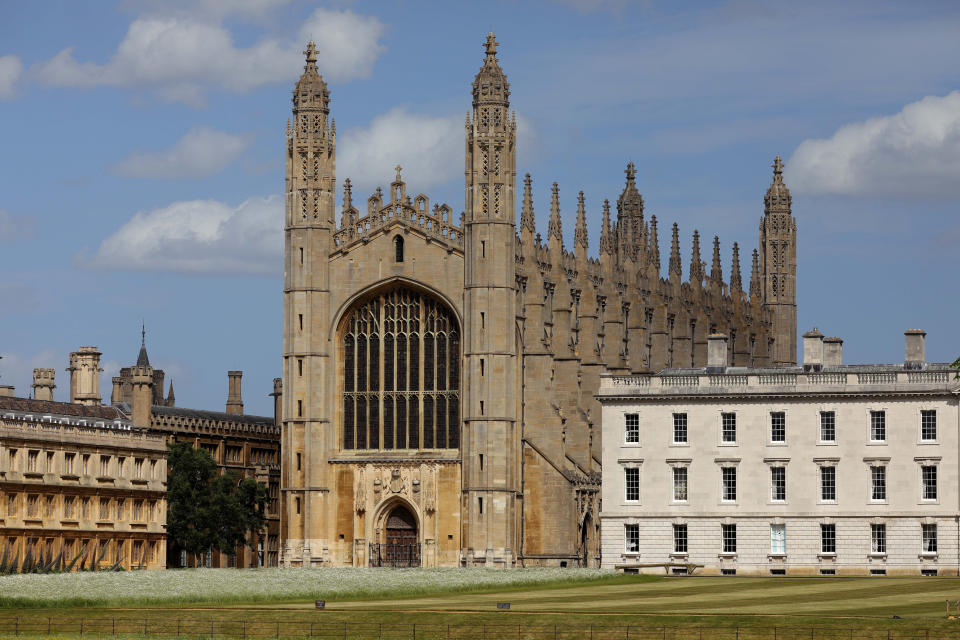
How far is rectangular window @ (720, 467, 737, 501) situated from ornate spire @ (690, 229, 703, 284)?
1569 inches

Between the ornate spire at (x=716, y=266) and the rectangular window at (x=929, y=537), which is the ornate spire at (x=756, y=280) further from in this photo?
the rectangular window at (x=929, y=537)

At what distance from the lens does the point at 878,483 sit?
98.8 metres

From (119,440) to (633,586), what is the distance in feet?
117

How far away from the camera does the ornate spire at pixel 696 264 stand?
140 metres

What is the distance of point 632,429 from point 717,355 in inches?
270

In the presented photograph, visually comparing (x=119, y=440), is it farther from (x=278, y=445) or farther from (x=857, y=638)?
(x=857, y=638)

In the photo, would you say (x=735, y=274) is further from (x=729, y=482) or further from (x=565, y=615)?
(x=565, y=615)

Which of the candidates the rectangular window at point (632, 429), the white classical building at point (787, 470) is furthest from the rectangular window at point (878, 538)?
the rectangular window at point (632, 429)

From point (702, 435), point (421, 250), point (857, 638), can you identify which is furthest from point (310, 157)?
point (857, 638)

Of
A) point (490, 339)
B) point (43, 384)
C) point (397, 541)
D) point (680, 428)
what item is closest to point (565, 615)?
point (680, 428)

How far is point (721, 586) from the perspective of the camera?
287 ft

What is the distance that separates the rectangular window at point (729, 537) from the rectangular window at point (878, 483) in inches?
251

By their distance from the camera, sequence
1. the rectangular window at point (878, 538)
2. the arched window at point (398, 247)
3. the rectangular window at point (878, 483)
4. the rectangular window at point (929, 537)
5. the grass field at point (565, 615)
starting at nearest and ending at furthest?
the grass field at point (565, 615)
the rectangular window at point (929, 537)
the rectangular window at point (878, 538)
the rectangular window at point (878, 483)
the arched window at point (398, 247)

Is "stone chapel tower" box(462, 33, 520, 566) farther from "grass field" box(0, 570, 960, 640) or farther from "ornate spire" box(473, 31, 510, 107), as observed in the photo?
"grass field" box(0, 570, 960, 640)
